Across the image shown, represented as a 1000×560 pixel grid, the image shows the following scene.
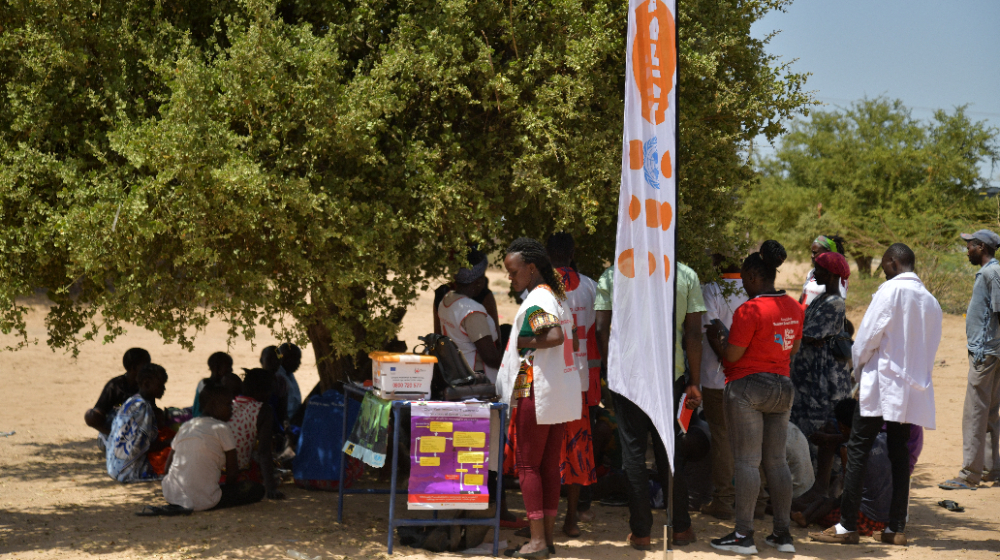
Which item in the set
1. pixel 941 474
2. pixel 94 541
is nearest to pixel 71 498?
pixel 94 541

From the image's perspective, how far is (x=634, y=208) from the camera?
4906 millimetres

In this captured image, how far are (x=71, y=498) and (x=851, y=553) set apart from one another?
5975 mm

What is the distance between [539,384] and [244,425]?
2786 millimetres

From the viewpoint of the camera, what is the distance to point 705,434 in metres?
6.46

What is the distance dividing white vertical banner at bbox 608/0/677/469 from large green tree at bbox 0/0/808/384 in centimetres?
90

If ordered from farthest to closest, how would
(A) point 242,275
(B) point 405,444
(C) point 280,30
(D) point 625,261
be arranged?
(B) point 405,444 → (C) point 280,30 → (A) point 242,275 → (D) point 625,261

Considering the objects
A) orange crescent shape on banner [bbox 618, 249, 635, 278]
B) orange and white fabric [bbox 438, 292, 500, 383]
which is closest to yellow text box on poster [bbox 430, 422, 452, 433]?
orange and white fabric [bbox 438, 292, 500, 383]

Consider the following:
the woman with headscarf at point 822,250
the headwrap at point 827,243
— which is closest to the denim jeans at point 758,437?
the woman with headscarf at point 822,250

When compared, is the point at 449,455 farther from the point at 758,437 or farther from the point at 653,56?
the point at 653,56

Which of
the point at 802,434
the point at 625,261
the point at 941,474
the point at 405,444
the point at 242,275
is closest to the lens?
the point at 625,261

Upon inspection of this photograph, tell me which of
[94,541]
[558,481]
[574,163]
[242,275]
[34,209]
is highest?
[574,163]

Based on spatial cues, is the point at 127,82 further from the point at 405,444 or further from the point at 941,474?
the point at 941,474

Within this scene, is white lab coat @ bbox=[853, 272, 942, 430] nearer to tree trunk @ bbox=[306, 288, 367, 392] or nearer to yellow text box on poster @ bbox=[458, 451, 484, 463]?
yellow text box on poster @ bbox=[458, 451, 484, 463]

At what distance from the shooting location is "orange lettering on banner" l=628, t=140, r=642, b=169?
4.88 m
